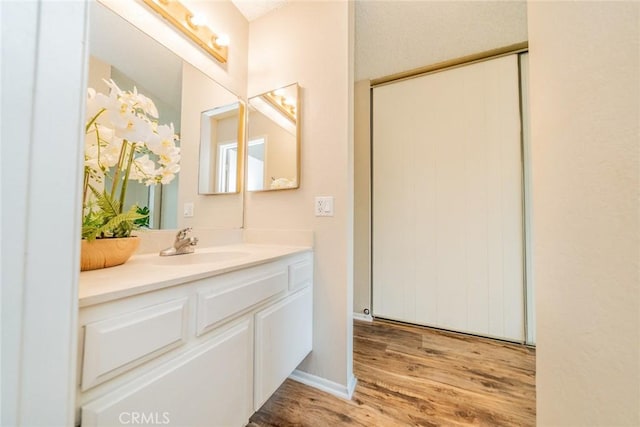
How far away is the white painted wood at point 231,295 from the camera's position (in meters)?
0.73

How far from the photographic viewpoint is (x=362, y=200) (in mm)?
2445

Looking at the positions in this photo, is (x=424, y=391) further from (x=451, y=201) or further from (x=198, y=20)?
(x=198, y=20)

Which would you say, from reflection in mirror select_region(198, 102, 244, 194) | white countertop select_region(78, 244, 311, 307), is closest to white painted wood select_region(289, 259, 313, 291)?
white countertop select_region(78, 244, 311, 307)

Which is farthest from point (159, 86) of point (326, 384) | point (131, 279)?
point (326, 384)

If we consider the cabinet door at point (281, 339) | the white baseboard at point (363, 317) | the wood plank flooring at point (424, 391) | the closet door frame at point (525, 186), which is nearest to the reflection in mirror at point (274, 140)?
the cabinet door at point (281, 339)

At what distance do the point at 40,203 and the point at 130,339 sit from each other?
0.38m

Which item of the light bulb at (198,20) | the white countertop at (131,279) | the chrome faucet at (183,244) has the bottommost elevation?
the white countertop at (131,279)

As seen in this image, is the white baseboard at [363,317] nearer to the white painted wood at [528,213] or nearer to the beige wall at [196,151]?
the white painted wood at [528,213]

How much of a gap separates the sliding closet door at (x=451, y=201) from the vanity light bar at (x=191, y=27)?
155 cm

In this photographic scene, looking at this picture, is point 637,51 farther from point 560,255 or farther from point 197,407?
point 197,407

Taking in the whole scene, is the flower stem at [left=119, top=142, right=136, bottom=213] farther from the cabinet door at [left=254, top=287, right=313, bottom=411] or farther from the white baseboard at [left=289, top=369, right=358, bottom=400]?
the white baseboard at [left=289, top=369, right=358, bottom=400]

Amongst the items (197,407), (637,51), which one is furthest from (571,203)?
(197,407)

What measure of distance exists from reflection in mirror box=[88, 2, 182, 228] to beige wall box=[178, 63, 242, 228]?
0.14ft

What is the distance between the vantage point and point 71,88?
1.20ft
